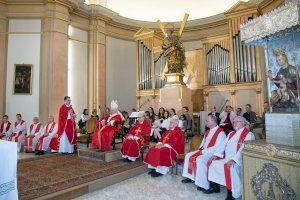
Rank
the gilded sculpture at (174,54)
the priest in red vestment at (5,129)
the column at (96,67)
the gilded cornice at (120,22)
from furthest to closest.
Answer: the column at (96,67), the gilded cornice at (120,22), the gilded sculpture at (174,54), the priest in red vestment at (5,129)

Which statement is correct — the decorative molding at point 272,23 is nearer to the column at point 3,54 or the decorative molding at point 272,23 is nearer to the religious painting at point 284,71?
the religious painting at point 284,71

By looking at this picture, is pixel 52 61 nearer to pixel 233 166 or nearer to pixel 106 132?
pixel 106 132

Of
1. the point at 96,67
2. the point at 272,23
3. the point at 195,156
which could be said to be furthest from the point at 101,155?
the point at 96,67

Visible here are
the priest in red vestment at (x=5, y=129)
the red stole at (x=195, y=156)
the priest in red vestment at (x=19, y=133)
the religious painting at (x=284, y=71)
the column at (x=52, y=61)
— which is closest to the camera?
the religious painting at (x=284, y=71)

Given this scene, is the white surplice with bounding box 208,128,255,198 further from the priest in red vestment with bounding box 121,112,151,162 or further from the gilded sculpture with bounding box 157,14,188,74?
the gilded sculpture with bounding box 157,14,188,74

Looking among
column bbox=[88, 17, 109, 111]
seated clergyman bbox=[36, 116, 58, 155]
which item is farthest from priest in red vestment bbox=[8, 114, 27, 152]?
column bbox=[88, 17, 109, 111]

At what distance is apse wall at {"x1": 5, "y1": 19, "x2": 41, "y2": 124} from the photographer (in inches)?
383

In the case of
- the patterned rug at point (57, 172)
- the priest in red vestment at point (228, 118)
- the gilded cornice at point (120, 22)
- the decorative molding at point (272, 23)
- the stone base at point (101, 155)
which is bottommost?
the patterned rug at point (57, 172)

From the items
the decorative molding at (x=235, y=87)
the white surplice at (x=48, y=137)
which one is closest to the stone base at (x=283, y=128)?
the decorative molding at (x=235, y=87)

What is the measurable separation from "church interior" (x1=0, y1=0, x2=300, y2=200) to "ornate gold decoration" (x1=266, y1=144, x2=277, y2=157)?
0.5 inches

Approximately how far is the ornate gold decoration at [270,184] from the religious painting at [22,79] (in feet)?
30.1

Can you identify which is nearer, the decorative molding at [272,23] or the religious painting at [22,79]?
the decorative molding at [272,23]

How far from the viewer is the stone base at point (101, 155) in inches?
242

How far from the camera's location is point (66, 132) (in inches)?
294
